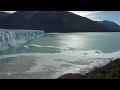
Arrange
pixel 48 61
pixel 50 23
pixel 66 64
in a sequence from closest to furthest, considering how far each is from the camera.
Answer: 1. pixel 66 64
2. pixel 48 61
3. pixel 50 23

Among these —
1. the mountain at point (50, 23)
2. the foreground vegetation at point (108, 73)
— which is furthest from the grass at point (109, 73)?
the mountain at point (50, 23)

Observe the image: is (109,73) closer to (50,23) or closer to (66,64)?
(66,64)

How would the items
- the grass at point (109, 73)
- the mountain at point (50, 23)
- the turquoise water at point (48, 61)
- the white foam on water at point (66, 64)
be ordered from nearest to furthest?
the grass at point (109, 73)
the turquoise water at point (48, 61)
the white foam on water at point (66, 64)
the mountain at point (50, 23)

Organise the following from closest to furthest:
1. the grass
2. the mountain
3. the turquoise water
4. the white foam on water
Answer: the grass
the turquoise water
the white foam on water
the mountain

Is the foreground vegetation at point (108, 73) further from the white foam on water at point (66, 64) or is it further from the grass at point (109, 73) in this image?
the white foam on water at point (66, 64)

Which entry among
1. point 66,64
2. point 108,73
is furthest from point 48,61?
point 108,73

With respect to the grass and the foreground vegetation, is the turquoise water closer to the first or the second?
the foreground vegetation

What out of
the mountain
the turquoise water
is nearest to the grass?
the turquoise water

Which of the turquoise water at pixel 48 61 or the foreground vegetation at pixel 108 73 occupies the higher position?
the foreground vegetation at pixel 108 73
